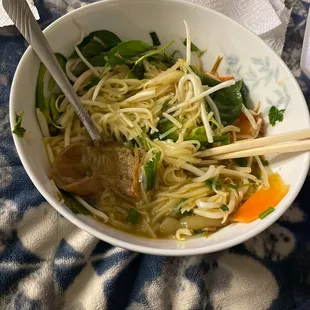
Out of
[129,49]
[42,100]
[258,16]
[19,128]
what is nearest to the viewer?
[19,128]

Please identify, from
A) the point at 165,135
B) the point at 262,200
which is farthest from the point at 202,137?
the point at 262,200

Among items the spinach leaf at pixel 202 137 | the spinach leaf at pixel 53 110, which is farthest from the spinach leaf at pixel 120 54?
the spinach leaf at pixel 202 137

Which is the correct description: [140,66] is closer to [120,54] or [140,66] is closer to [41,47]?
[120,54]

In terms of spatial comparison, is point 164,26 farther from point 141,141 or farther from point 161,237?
point 161,237

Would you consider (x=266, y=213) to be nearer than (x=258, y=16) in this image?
Yes

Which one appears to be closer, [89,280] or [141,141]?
[89,280]

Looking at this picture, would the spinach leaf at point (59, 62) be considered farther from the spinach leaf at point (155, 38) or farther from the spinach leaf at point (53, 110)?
the spinach leaf at point (155, 38)

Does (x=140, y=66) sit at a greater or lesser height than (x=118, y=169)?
greater

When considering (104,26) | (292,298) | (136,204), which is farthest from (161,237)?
(104,26)
